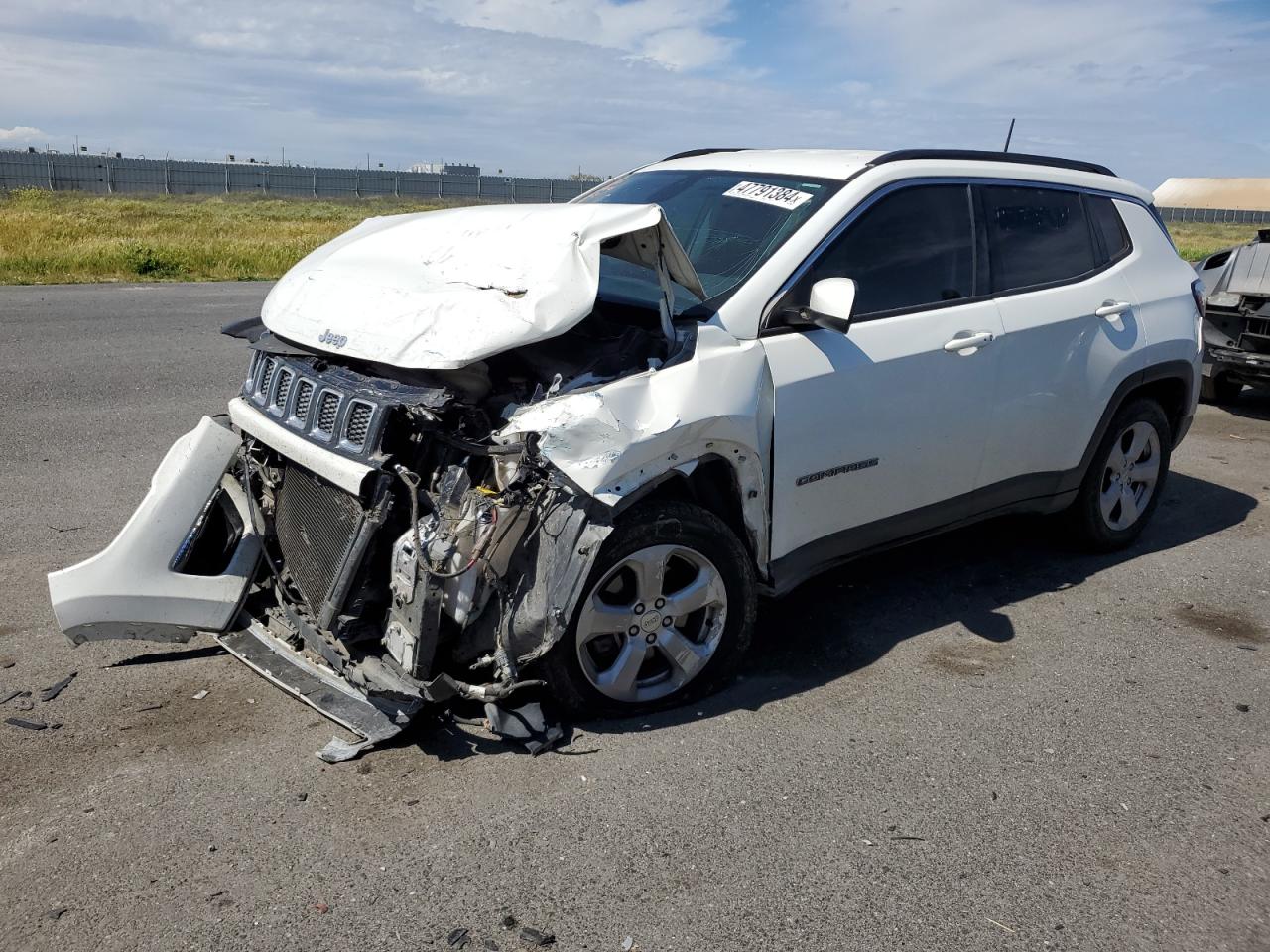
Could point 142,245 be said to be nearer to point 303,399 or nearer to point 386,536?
point 303,399

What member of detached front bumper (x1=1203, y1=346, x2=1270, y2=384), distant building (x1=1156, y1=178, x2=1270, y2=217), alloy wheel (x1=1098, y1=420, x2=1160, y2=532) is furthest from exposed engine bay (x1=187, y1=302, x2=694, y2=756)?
distant building (x1=1156, y1=178, x2=1270, y2=217)

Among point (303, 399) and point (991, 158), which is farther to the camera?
point (991, 158)

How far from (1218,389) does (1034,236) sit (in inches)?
243

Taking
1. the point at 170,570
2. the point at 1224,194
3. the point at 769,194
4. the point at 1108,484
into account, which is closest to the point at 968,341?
the point at 769,194

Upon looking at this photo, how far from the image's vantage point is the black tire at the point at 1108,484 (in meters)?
5.69

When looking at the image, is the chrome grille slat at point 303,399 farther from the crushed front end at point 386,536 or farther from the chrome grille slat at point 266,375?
the chrome grille slat at point 266,375

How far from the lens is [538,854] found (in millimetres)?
3217

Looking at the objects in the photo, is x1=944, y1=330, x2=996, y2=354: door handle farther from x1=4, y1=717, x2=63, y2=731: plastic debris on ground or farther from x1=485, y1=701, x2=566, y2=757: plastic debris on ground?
x1=4, y1=717, x2=63, y2=731: plastic debris on ground

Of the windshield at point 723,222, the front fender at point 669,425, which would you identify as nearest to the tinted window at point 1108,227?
the windshield at point 723,222

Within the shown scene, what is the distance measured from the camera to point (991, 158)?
5160 millimetres

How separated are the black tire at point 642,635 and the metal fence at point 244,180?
46855 millimetres

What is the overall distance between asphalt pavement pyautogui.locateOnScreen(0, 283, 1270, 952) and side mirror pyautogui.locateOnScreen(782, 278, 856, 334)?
141 cm

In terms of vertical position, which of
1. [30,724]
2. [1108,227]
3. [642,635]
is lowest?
[30,724]

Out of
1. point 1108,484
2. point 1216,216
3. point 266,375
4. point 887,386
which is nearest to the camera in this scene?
point 266,375
